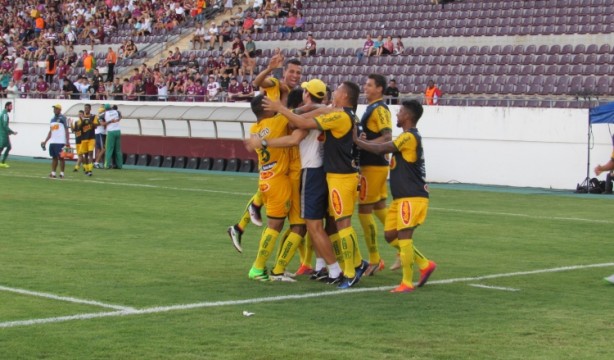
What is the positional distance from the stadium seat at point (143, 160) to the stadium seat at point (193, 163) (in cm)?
202

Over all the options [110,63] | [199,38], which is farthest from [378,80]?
[110,63]

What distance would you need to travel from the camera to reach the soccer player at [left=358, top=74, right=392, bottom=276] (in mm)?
11430

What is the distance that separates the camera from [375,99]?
11453 mm

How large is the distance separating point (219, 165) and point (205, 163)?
726 mm

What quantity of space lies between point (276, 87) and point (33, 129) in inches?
1249

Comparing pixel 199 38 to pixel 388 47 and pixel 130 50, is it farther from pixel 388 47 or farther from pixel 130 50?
pixel 388 47

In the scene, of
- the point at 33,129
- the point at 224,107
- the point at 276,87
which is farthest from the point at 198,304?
the point at 33,129

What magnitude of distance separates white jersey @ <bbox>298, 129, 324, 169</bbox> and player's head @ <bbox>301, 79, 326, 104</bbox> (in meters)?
0.37

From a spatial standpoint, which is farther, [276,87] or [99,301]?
[276,87]

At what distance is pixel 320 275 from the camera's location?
11.3 m

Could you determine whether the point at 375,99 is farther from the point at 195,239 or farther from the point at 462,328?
the point at 195,239

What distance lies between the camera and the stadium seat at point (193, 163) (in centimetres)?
3497

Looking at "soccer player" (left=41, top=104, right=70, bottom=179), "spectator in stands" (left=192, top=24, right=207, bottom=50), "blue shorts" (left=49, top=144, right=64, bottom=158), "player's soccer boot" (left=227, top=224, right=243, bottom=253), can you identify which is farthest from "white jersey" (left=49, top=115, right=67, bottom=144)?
"player's soccer boot" (left=227, top=224, right=243, bottom=253)

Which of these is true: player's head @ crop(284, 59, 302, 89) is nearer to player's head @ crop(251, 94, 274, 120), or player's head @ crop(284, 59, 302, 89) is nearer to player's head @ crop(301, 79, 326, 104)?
player's head @ crop(301, 79, 326, 104)
